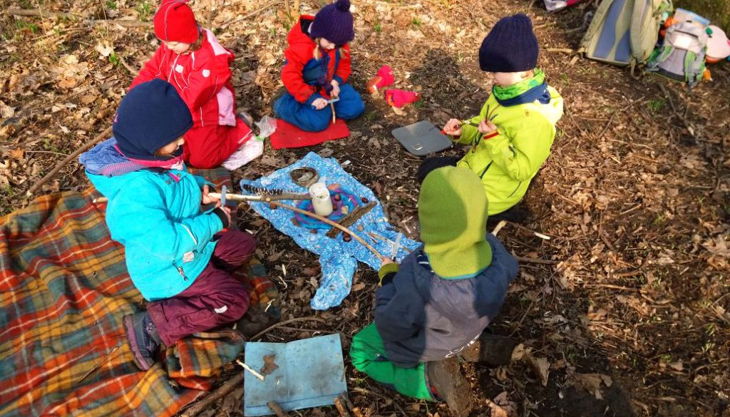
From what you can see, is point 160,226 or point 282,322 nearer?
point 160,226

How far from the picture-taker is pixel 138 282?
3.58 m

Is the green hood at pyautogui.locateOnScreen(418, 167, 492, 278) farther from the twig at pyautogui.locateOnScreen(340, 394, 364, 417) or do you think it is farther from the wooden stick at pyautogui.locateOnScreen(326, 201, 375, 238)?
the wooden stick at pyautogui.locateOnScreen(326, 201, 375, 238)

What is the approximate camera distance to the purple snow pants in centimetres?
366

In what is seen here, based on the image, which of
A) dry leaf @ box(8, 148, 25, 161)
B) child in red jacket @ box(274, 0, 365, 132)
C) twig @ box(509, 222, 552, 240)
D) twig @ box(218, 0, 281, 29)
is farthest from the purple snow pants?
twig @ box(218, 0, 281, 29)

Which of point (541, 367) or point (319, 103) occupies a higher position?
point (319, 103)

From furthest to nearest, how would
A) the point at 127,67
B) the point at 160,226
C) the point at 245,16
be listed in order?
the point at 245,16 < the point at 127,67 < the point at 160,226

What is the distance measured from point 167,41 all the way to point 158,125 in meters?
2.19

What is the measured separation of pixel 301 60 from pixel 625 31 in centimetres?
474

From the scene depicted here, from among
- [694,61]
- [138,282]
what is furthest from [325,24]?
[694,61]

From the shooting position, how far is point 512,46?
3570 mm

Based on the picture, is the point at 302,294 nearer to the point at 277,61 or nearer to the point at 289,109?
the point at 289,109

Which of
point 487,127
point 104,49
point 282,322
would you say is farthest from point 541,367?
point 104,49

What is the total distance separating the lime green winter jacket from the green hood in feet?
4.14

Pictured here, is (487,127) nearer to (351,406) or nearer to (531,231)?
(531,231)
